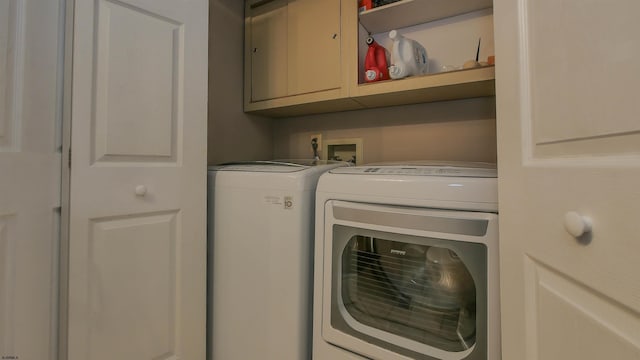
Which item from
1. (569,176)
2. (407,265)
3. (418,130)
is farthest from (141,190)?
(418,130)

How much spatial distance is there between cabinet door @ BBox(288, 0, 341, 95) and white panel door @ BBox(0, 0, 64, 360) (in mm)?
980

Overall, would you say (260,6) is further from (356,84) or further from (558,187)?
(558,187)

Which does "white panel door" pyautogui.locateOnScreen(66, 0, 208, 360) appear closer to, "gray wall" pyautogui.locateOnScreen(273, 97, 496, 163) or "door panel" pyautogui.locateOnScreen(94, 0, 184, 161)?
"door panel" pyautogui.locateOnScreen(94, 0, 184, 161)

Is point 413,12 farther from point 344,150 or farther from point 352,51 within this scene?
point 344,150

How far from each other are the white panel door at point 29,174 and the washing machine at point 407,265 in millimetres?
851

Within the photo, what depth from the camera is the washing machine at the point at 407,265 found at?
2.59 feet

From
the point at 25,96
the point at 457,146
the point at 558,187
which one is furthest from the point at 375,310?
the point at 25,96

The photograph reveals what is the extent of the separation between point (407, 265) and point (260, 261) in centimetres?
54

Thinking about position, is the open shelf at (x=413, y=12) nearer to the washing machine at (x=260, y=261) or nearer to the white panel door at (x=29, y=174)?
the washing machine at (x=260, y=261)

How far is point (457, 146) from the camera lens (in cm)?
150

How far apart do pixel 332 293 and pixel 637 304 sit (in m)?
0.80

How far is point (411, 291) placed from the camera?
0.92m

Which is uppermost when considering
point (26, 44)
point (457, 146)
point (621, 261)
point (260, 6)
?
point (260, 6)

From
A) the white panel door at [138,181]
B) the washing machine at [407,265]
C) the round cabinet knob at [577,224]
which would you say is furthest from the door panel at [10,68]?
the round cabinet knob at [577,224]
